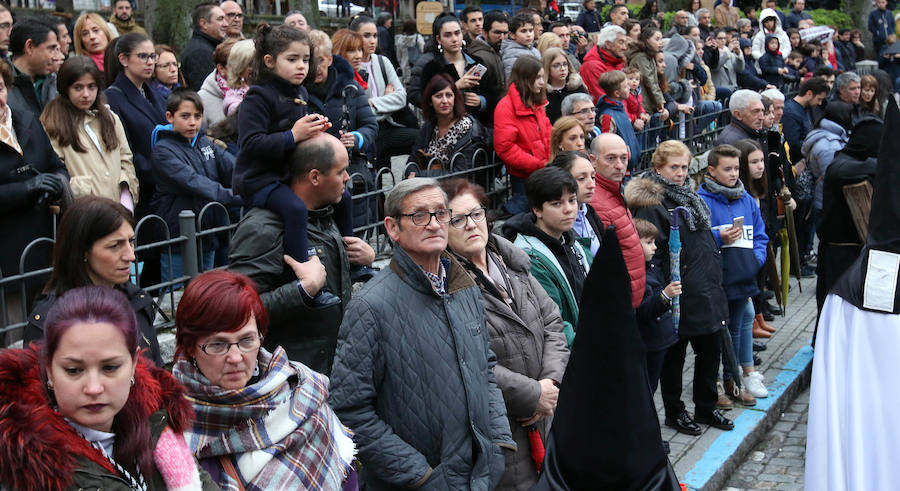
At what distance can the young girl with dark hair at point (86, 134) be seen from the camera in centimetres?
591

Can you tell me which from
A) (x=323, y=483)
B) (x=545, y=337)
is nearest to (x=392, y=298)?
(x=323, y=483)

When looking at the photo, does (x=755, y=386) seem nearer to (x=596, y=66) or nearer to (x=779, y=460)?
(x=779, y=460)

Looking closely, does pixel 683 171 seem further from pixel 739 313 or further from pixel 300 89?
pixel 300 89

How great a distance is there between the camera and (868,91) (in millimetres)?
10328

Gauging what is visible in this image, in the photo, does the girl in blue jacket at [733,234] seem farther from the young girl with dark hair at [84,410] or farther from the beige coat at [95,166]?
the young girl with dark hair at [84,410]

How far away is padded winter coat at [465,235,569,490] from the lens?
4523 millimetres

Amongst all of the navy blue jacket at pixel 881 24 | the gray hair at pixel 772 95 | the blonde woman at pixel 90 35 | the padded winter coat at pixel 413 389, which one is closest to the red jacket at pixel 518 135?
the blonde woman at pixel 90 35

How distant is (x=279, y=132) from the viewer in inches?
184

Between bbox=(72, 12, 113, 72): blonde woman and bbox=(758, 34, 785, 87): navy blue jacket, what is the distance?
475 inches

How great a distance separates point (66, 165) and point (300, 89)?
1.63 meters

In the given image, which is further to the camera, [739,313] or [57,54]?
[739,313]

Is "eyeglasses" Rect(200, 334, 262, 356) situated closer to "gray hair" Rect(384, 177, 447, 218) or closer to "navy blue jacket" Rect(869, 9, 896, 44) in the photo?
"gray hair" Rect(384, 177, 447, 218)

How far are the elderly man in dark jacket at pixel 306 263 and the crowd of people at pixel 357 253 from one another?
13 mm

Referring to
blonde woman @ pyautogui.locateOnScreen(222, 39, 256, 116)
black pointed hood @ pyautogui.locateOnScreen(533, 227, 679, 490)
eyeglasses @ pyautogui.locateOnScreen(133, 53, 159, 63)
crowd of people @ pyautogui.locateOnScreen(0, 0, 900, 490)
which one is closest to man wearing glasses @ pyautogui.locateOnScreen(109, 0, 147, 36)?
crowd of people @ pyautogui.locateOnScreen(0, 0, 900, 490)
